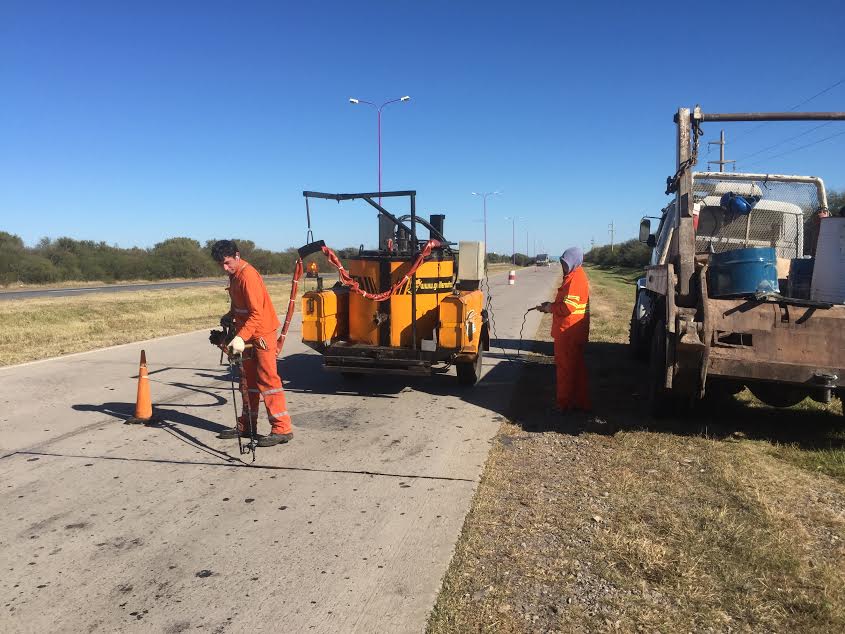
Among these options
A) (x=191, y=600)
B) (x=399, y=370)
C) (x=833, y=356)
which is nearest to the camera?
(x=191, y=600)

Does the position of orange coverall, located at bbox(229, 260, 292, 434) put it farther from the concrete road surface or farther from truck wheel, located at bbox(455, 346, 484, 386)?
truck wheel, located at bbox(455, 346, 484, 386)

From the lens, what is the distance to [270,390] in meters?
5.69

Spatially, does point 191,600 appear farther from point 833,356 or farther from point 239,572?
point 833,356

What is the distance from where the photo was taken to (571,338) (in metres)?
6.64

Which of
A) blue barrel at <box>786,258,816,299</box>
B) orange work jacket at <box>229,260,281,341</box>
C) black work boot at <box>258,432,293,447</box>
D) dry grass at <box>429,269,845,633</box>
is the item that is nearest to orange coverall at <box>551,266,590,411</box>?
dry grass at <box>429,269,845,633</box>

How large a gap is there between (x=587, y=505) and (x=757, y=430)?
2762mm

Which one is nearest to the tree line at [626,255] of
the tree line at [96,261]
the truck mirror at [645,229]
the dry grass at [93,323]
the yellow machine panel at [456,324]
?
the tree line at [96,261]

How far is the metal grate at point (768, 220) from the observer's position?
7.93 m

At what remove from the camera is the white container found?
18.1 ft

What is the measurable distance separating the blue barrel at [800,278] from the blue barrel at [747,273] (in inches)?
33.4

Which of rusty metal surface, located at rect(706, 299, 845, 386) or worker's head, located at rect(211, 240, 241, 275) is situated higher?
worker's head, located at rect(211, 240, 241, 275)

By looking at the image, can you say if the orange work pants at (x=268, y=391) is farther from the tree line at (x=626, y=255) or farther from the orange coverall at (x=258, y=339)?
the tree line at (x=626, y=255)

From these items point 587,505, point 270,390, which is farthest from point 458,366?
point 587,505

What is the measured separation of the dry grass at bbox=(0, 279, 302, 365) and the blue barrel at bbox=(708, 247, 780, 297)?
33.9ft
